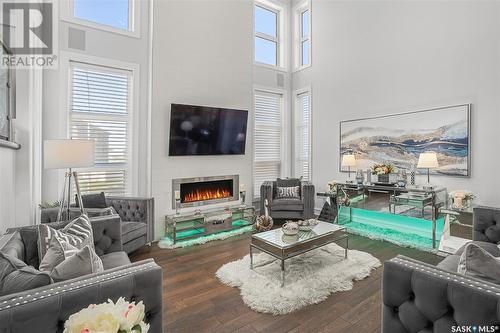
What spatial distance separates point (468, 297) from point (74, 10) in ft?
18.9

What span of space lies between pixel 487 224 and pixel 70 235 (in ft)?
13.3

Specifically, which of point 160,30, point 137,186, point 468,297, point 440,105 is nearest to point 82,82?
point 160,30

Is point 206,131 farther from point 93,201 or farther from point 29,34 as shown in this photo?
point 29,34

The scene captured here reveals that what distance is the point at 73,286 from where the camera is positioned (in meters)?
1.34

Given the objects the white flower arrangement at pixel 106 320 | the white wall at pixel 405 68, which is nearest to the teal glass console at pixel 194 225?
the white wall at pixel 405 68

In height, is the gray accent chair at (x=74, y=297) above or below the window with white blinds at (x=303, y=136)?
below

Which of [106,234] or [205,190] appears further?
[205,190]

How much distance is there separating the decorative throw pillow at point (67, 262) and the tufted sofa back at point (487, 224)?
3.67 m

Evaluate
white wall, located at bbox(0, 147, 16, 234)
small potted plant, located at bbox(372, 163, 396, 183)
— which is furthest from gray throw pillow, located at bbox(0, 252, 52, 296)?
small potted plant, located at bbox(372, 163, 396, 183)

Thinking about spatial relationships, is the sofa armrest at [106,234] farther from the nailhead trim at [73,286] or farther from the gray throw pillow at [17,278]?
the nailhead trim at [73,286]

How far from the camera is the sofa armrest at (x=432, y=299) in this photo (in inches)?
48.8

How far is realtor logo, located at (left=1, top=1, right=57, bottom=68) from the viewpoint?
293 centimetres

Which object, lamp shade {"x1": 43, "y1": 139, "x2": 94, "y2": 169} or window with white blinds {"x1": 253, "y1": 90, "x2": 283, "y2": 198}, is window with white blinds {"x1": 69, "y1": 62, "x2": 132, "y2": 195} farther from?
window with white blinds {"x1": 253, "y1": 90, "x2": 283, "y2": 198}

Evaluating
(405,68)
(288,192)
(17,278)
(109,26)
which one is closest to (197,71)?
(109,26)
